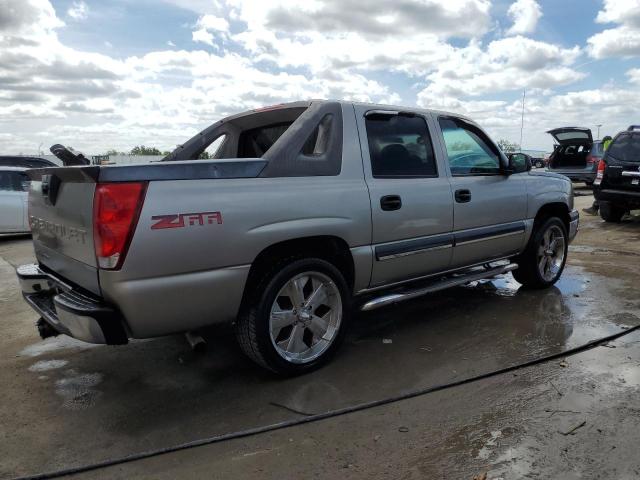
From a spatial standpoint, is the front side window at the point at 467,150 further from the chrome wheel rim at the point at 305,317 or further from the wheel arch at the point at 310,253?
the chrome wheel rim at the point at 305,317

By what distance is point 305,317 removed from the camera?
3514 mm

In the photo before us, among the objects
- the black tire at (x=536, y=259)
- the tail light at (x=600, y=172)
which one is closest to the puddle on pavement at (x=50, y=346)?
the black tire at (x=536, y=259)

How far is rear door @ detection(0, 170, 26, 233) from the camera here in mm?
10219

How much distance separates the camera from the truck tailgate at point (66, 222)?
2.84m

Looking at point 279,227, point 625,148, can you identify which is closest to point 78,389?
point 279,227

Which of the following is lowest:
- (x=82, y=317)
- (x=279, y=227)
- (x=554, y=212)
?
(x=82, y=317)

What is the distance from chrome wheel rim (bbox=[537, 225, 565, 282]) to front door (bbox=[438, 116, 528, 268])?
48 centimetres

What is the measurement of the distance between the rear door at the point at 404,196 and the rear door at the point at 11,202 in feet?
29.4

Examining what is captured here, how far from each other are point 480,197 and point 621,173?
6.56 metres

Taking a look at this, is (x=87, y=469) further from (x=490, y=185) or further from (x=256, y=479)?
(x=490, y=185)

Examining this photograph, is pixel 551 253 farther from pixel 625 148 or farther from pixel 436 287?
pixel 625 148

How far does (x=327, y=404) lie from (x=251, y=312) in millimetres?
720

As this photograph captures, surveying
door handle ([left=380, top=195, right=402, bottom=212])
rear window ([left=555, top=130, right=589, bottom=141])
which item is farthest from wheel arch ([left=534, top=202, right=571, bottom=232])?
rear window ([left=555, top=130, right=589, bottom=141])

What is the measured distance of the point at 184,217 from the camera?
9.34 ft
